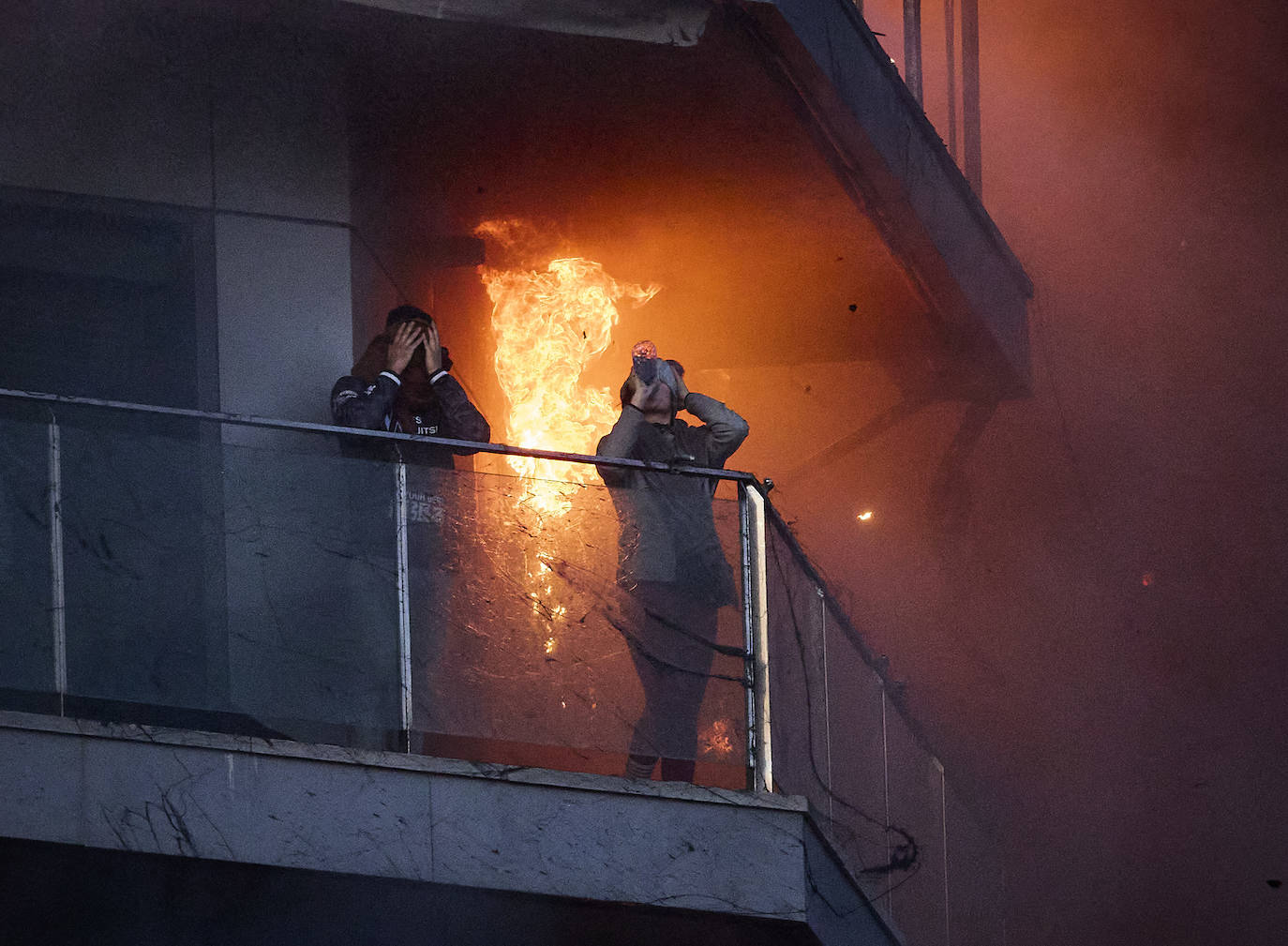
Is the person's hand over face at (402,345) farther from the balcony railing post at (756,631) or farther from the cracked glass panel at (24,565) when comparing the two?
the cracked glass panel at (24,565)

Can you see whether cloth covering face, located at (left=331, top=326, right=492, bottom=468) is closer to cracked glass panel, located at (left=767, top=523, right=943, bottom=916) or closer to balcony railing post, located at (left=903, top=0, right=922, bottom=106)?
cracked glass panel, located at (left=767, top=523, right=943, bottom=916)

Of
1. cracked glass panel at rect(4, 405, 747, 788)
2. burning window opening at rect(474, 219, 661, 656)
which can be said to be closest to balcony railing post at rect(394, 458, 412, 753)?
cracked glass panel at rect(4, 405, 747, 788)

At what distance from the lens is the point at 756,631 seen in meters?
6.34

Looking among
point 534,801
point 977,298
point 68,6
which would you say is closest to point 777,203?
point 977,298

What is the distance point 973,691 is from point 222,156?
734 cm

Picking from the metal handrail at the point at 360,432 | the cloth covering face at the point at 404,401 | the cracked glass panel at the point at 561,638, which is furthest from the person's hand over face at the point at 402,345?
the cracked glass panel at the point at 561,638

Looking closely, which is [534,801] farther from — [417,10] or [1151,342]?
[1151,342]

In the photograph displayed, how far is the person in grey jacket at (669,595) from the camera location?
6.18m

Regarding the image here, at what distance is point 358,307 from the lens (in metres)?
8.34

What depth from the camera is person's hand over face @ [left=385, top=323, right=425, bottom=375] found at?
23.4 feet

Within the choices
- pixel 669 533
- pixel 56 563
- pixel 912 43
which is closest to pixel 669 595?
pixel 669 533

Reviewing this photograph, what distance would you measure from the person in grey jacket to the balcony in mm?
36

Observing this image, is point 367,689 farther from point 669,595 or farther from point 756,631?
point 756,631

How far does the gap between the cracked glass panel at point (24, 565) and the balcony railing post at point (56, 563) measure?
0.01 metres
